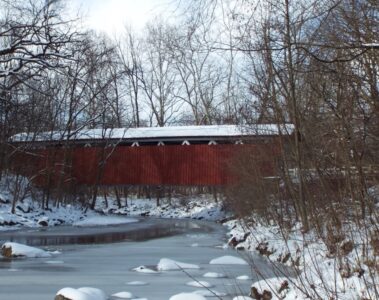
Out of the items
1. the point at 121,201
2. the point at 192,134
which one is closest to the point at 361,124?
the point at 192,134

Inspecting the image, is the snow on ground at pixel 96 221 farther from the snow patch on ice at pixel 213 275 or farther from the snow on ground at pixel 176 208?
the snow patch on ice at pixel 213 275

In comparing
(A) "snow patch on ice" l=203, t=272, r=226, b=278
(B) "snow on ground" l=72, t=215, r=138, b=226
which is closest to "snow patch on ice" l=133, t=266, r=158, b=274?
(A) "snow patch on ice" l=203, t=272, r=226, b=278

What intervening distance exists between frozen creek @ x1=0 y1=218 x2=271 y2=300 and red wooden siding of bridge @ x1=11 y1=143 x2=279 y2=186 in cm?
850

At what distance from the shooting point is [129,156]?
27.8 meters

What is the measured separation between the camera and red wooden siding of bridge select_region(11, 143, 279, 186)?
84.2 feet

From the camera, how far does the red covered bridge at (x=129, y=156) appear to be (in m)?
25.7

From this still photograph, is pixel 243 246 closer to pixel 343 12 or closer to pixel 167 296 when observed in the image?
pixel 167 296

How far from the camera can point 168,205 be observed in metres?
36.3

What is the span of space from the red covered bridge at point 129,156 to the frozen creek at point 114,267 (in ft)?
28.2

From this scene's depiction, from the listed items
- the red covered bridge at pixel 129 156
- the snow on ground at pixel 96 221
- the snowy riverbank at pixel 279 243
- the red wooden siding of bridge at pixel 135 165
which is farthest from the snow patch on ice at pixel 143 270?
the snow on ground at pixel 96 221

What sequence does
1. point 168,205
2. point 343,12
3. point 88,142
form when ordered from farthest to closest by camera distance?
point 168,205
point 88,142
point 343,12

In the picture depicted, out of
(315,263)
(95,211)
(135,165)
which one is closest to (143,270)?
(315,263)

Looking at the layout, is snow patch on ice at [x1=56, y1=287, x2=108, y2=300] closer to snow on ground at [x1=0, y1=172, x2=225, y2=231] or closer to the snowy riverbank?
the snowy riverbank

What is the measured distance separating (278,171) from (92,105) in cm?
2020
